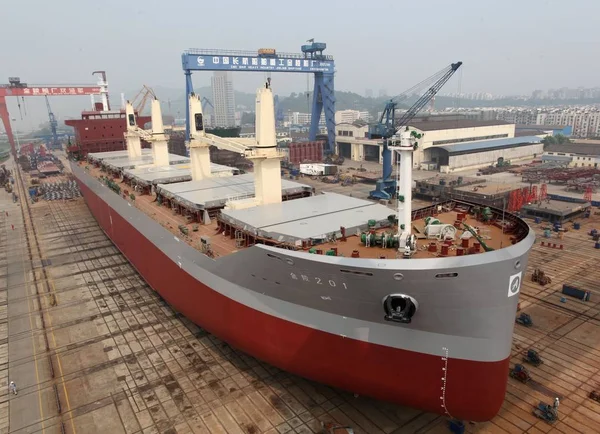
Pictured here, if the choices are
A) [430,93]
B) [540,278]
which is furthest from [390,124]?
[540,278]

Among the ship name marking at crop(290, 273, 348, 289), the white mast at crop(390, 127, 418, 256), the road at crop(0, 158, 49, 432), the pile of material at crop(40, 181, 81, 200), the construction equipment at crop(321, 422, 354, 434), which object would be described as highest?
the white mast at crop(390, 127, 418, 256)

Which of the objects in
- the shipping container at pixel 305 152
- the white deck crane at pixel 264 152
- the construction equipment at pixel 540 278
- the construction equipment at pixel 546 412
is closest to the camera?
the construction equipment at pixel 546 412

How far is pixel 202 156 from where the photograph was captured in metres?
21.4

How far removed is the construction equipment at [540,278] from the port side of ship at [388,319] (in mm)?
10895

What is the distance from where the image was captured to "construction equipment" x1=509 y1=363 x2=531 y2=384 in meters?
11.5

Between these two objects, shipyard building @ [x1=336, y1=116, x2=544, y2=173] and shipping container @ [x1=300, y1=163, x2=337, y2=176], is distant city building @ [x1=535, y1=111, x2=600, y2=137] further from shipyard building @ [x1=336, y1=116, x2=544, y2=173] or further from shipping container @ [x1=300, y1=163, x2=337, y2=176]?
shipping container @ [x1=300, y1=163, x2=337, y2=176]

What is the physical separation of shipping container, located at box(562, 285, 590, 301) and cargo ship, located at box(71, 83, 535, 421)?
829 cm

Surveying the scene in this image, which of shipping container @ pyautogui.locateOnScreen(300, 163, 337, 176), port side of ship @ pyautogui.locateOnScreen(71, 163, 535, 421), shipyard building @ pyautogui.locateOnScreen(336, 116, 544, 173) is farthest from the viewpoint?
shipyard building @ pyautogui.locateOnScreen(336, 116, 544, 173)

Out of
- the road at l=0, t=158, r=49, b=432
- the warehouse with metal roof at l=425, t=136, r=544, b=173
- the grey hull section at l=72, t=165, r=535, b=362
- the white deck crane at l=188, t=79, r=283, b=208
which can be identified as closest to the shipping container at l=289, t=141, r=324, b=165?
the warehouse with metal roof at l=425, t=136, r=544, b=173

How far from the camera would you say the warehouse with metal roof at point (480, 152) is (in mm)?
50438

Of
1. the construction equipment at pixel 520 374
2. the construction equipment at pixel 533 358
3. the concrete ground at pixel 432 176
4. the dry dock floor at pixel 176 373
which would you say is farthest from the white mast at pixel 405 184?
the concrete ground at pixel 432 176

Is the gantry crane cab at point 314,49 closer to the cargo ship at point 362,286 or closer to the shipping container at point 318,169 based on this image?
the shipping container at point 318,169

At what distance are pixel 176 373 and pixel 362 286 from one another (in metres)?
7.74

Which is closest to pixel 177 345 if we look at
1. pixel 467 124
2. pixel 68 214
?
pixel 68 214
